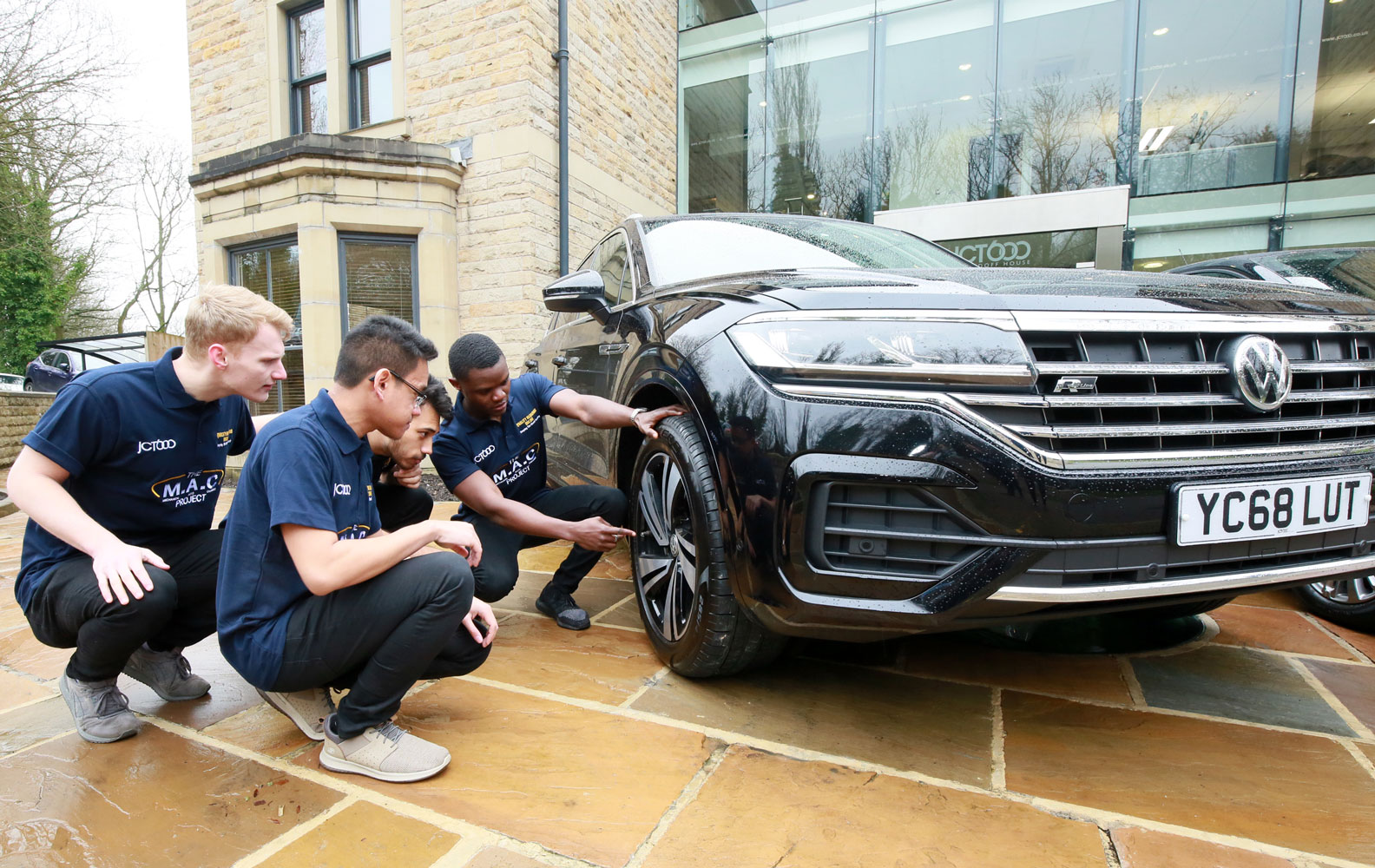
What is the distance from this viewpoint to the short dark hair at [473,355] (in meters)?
2.43

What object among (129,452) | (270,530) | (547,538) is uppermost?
(129,452)

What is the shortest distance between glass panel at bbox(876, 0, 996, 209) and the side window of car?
7.15 metres

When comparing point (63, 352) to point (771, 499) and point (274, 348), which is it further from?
point (771, 499)

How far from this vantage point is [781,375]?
1573mm

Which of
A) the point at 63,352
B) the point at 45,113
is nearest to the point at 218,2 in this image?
the point at 45,113

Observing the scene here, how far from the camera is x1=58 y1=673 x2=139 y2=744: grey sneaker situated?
1748 millimetres

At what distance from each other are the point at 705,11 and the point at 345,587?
11311 millimetres

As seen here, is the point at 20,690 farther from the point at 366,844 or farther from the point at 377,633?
the point at 366,844

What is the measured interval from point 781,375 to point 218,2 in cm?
1089

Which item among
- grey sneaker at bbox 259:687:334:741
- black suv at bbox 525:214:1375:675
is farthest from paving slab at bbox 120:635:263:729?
black suv at bbox 525:214:1375:675

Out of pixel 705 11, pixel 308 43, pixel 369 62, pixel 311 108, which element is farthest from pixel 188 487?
pixel 705 11

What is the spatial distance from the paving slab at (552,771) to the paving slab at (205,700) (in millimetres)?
448

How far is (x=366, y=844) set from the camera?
1.32 meters

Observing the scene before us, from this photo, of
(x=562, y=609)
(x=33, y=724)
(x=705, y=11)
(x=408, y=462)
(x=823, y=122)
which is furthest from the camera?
(x=705, y=11)
